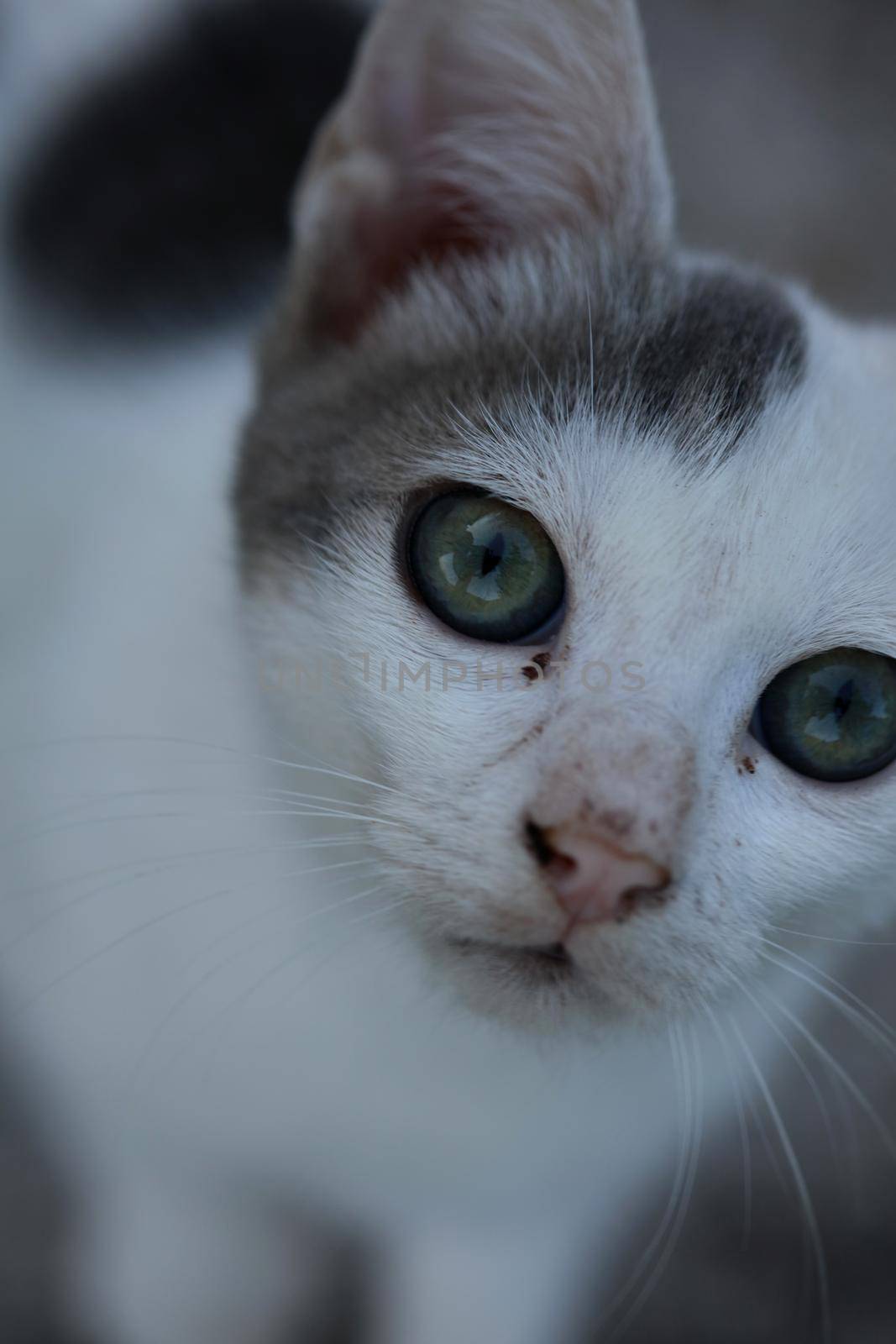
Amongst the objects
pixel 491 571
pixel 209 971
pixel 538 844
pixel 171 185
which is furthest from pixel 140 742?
pixel 171 185

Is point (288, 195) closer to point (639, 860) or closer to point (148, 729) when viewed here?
point (148, 729)

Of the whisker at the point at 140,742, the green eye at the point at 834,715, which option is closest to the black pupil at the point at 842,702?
the green eye at the point at 834,715

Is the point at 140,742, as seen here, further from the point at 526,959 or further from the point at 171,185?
the point at 171,185

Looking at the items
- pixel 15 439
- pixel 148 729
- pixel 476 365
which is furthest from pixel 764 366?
pixel 15 439

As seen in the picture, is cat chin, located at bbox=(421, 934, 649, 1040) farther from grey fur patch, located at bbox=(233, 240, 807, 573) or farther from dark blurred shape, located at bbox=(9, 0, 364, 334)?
dark blurred shape, located at bbox=(9, 0, 364, 334)

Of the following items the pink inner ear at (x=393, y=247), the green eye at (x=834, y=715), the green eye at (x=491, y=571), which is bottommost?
the green eye at (x=834, y=715)

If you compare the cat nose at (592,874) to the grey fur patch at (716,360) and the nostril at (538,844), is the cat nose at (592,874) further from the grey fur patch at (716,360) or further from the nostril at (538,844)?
the grey fur patch at (716,360)
